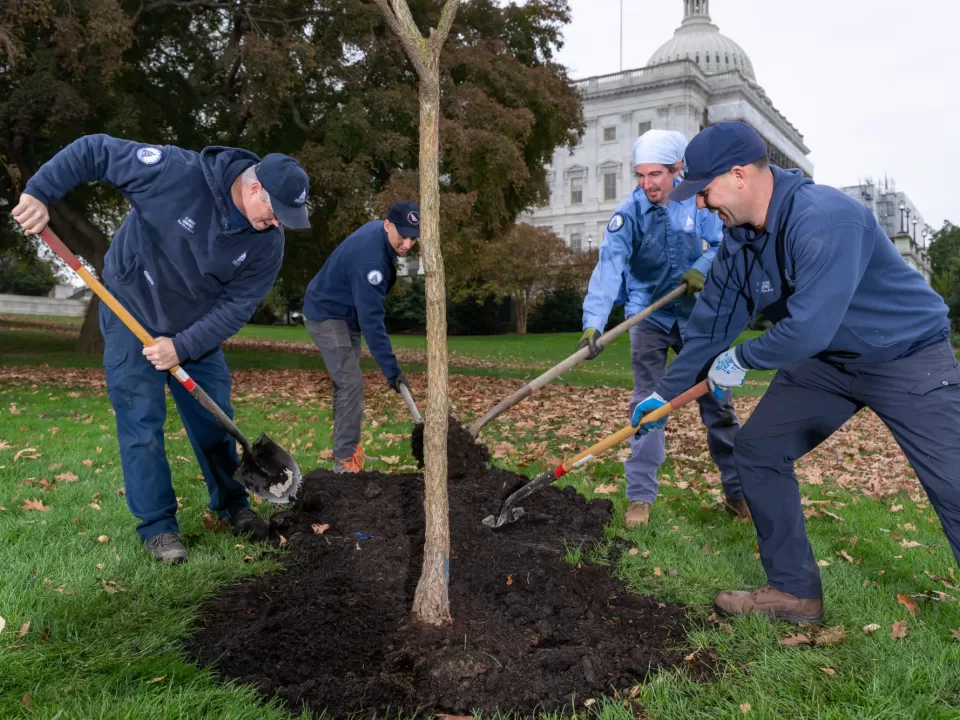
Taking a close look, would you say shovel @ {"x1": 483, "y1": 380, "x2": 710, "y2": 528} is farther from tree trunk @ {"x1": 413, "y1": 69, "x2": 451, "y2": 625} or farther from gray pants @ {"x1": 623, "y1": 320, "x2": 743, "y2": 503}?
tree trunk @ {"x1": 413, "y1": 69, "x2": 451, "y2": 625}

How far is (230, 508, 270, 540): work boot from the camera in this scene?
4.27 m

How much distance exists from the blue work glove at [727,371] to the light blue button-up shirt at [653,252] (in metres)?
1.34

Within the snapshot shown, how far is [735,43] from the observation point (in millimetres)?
80750

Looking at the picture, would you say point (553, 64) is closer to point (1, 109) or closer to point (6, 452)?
point (1, 109)

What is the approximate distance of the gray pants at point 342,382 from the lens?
5816mm

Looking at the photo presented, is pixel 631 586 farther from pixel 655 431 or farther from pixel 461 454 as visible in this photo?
pixel 461 454

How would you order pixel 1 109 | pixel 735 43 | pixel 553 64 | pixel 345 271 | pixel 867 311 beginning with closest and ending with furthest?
pixel 867 311 < pixel 345 271 < pixel 1 109 < pixel 553 64 < pixel 735 43

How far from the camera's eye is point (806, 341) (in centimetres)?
285

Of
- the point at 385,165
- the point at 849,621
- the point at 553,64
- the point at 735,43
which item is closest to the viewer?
the point at 849,621

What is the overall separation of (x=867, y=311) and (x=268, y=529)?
328cm

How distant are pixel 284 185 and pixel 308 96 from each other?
12.4m

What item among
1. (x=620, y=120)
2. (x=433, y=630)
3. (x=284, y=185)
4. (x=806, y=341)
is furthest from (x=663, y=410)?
(x=620, y=120)

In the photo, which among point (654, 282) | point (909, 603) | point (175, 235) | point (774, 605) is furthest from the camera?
point (654, 282)

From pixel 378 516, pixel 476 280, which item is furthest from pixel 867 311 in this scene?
pixel 476 280
